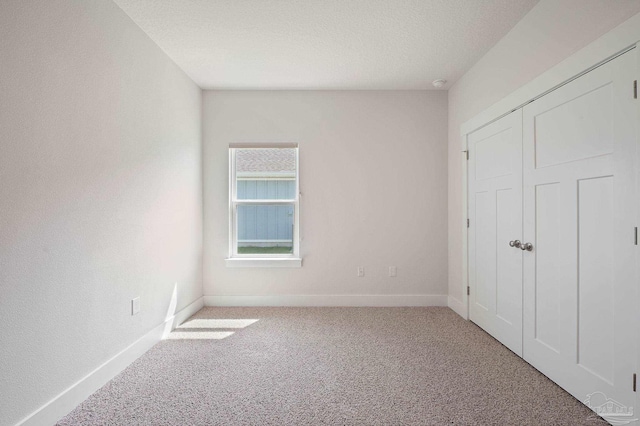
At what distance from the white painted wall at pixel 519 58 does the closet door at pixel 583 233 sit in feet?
0.78

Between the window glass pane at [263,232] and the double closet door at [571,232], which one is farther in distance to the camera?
the window glass pane at [263,232]

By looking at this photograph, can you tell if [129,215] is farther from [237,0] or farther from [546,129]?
[546,129]

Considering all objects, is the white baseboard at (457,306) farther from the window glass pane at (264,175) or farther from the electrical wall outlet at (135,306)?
the electrical wall outlet at (135,306)

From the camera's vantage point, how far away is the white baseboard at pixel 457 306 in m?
3.37

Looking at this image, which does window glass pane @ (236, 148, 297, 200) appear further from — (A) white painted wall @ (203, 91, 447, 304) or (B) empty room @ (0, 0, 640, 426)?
(A) white painted wall @ (203, 91, 447, 304)

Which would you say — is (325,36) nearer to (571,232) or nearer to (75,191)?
(75,191)

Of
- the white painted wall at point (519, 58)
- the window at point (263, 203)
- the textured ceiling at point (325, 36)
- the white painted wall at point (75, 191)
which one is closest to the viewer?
the white painted wall at point (75, 191)

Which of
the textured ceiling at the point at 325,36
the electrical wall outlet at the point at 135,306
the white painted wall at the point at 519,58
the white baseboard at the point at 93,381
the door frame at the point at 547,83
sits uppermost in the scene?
the textured ceiling at the point at 325,36

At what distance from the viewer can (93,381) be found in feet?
6.70

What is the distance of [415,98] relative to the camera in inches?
151

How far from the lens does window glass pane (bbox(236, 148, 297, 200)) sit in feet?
13.0

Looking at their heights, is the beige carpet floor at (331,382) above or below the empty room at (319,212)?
below

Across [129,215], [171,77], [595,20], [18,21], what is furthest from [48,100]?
[595,20]

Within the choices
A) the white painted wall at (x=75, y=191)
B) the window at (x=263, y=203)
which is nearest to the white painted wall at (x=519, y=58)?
the window at (x=263, y=203)
